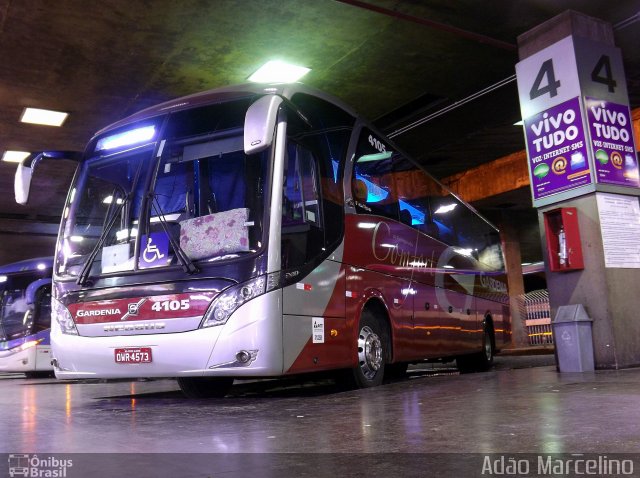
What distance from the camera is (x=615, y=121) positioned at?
874 cm

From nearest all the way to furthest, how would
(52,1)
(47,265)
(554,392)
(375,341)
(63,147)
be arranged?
1. (554,392)
2. (375,341)
3. (52,1)
4. (63,147)
5. (47,265)

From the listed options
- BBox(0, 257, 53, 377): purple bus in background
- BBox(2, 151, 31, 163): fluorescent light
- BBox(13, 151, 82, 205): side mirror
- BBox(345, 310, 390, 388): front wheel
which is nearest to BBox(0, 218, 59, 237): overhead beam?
BBox(0, 257, 53, 377): purple bus in background

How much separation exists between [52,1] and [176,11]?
1688mm

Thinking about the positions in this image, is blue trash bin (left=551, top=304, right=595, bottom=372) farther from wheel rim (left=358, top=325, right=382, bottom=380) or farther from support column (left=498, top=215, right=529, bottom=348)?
support column (left=498, top=215, right=529, bottom=348)

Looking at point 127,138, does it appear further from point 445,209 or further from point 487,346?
point 487,346

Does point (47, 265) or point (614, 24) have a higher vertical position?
point (614, 24)

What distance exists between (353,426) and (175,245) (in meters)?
2.65

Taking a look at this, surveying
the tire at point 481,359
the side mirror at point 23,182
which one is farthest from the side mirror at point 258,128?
the tire at point 481,359

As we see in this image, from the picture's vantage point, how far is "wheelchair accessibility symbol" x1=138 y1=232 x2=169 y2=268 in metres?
6.11

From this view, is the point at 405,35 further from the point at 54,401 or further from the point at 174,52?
the point at 54,401

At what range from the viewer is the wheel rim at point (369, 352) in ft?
23.8

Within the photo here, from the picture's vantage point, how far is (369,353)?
7.36 meters

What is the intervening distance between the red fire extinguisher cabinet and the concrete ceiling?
3184 millimetres

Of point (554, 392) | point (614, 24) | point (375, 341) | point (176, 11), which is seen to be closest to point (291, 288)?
point (375, 341)
